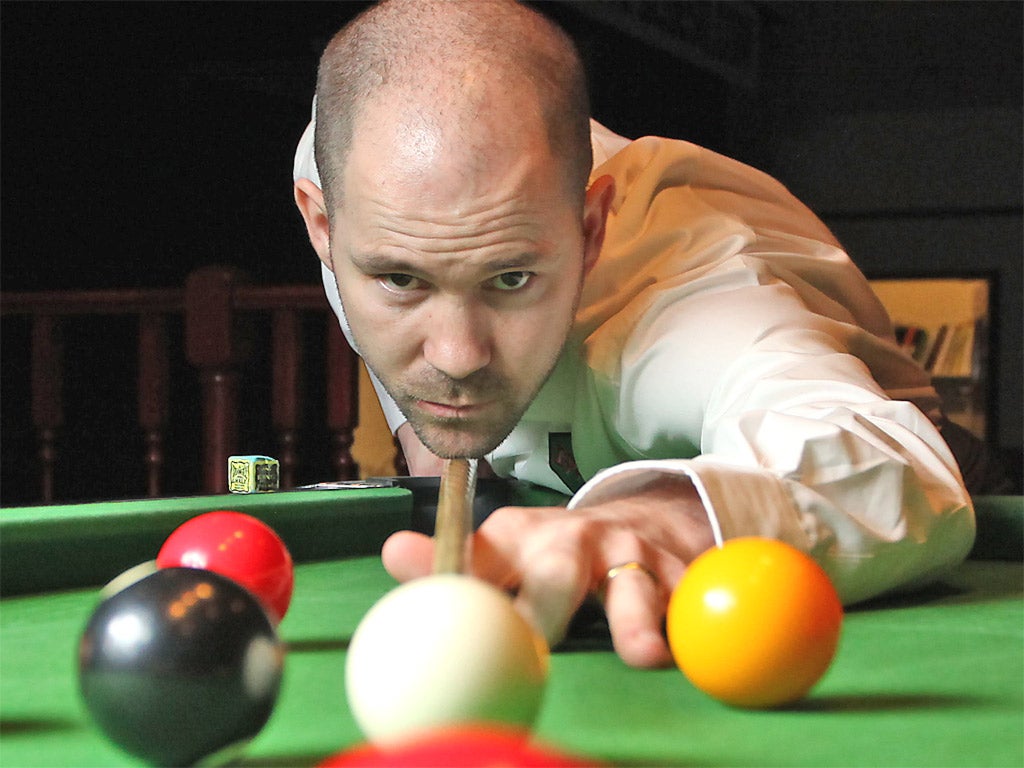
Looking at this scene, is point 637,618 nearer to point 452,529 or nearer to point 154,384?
point 452,529

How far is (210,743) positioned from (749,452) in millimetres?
953

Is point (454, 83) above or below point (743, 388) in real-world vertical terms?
above

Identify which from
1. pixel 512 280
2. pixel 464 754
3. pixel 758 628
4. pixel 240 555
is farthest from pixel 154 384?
pixel 464 754

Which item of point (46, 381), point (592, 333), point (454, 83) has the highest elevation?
point (454, 83)

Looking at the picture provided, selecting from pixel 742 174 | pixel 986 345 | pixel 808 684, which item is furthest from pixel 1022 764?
pixel 986 345

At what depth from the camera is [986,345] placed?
9500 mm

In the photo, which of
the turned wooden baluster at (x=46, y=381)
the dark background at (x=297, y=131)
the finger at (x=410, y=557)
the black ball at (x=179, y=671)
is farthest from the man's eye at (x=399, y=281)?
the dark background at (x=297, y=131)

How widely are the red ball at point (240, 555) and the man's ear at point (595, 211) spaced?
3.12 feet

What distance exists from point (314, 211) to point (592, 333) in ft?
2.00

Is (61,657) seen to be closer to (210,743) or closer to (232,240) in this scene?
(210,743)

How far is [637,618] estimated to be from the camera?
1230 millimetres

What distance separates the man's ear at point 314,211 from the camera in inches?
94.0

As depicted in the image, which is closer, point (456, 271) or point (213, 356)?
point (456, 271)

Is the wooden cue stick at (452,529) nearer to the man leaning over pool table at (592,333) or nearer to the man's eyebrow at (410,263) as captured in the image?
the man leaning over pool table at (592,333)
